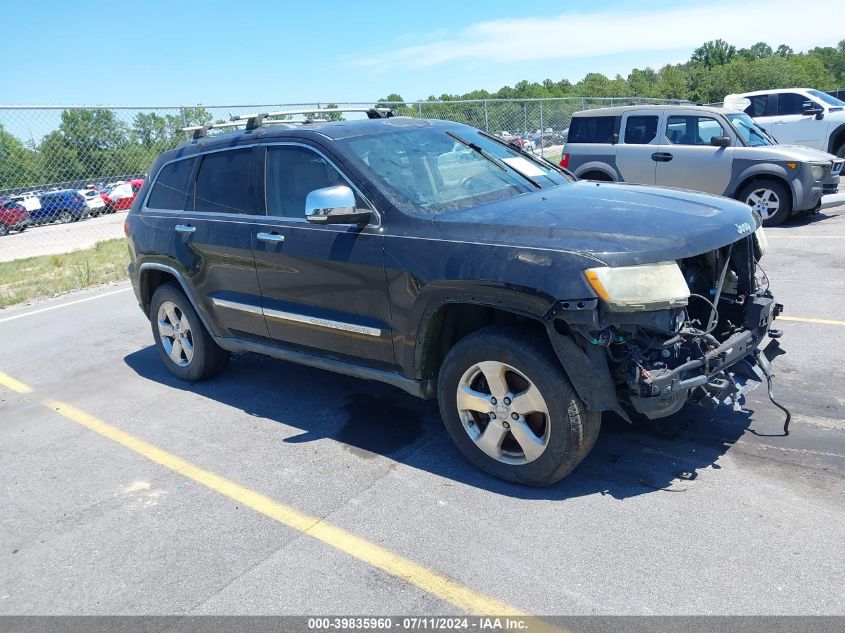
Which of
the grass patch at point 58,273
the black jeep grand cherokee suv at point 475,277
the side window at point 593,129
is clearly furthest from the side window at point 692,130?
the grass patch at point 58,273

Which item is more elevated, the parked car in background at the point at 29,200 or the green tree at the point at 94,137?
the green tree at the point at 94,137

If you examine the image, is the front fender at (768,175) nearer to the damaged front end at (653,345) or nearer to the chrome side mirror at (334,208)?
the damaged front end at (653,345)

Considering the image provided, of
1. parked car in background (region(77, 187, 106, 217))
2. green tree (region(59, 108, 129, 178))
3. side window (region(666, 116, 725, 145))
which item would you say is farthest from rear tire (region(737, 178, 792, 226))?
parked car in background (region(77, 187, 106, 217))

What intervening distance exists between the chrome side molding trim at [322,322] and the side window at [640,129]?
336 inches

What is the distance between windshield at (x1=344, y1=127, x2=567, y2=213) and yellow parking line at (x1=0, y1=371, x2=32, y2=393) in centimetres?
380

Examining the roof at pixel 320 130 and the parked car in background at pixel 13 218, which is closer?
the roof at pixel 320 130

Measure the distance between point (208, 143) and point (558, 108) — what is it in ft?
63.9

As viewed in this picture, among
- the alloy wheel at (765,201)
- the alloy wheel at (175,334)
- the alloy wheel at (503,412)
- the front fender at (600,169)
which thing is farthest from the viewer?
the front fender at (600,169)

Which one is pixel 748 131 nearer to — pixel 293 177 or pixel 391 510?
pixel 293 177

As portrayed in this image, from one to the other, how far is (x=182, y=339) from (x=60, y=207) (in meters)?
11.5

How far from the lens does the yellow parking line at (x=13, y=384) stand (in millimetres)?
6156

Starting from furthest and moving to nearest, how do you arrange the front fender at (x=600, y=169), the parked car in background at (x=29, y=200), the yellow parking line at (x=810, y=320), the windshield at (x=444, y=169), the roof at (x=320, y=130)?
the parked car in background at (x=29, y=200) < the front fender at (x=600, y=169) < the yellow parking line at (x=810, y=320) < the roof at (x=320, y=130) < the windshield at (x=444, y=169)

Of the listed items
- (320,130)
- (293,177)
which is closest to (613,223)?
(320,130)

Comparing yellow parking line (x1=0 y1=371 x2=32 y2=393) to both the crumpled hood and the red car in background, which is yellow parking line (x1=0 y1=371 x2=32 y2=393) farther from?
the red car in background
